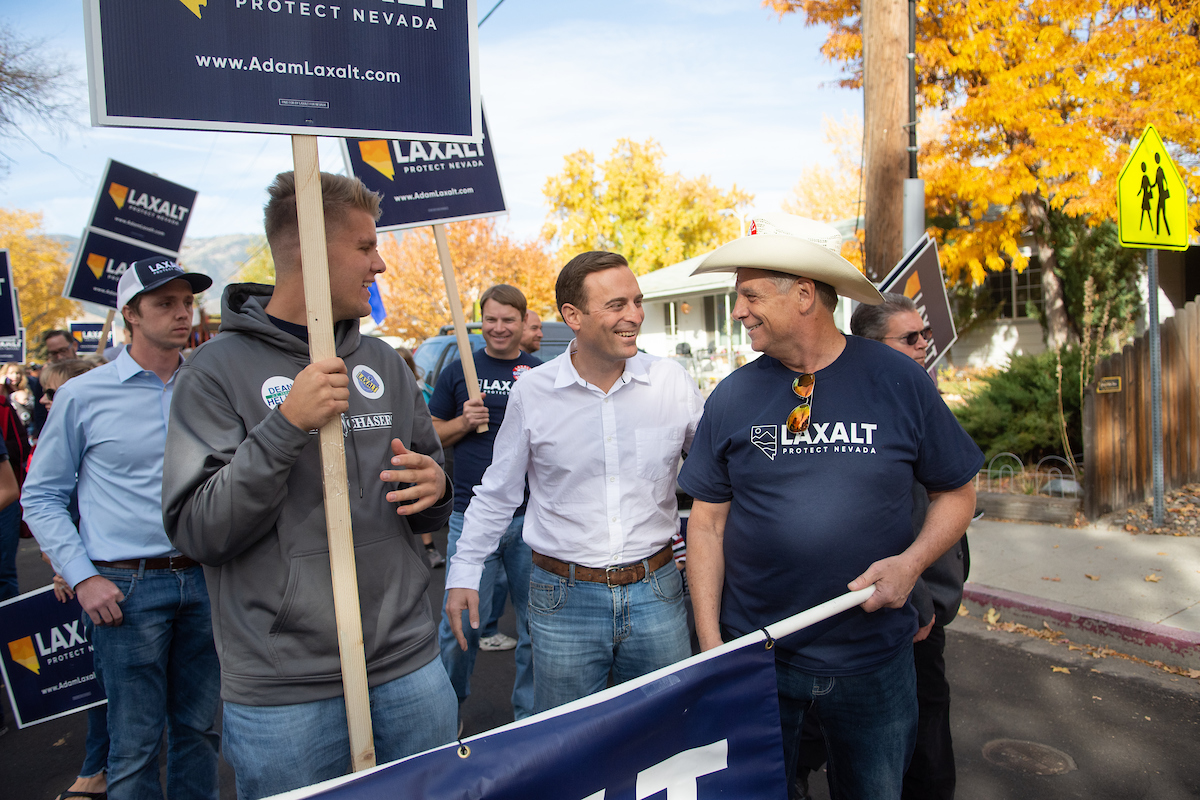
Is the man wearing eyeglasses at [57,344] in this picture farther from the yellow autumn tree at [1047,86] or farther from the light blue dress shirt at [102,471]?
the yellow autumn tree at [1047,86]

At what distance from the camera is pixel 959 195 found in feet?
42.7

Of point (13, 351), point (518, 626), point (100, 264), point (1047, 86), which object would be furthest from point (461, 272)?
point (518, 626)

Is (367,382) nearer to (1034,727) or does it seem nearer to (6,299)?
(1034,727)

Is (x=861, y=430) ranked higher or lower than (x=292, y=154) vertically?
lower

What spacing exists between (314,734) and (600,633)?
106cm

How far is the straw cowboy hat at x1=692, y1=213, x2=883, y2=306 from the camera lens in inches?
90.0

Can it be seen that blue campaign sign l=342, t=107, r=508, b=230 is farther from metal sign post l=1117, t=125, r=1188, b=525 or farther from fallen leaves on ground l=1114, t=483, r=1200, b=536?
fallen leaves on ground l=1114, t=483, r=1200, b=536

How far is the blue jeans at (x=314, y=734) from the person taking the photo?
1929mm

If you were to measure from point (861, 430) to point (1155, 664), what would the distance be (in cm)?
386

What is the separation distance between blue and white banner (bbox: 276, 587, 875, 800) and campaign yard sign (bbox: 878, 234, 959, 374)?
11.9 feet

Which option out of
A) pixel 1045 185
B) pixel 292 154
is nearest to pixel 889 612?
pixel 292 154

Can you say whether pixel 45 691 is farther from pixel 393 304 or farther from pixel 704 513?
pixel 393 304

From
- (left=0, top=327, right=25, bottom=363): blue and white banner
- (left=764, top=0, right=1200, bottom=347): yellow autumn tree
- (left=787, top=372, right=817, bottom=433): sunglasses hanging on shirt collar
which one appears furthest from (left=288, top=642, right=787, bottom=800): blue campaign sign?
(left=0, top=327, right=25, bottom=363): blue and white banner

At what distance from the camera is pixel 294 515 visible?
1958 mm
